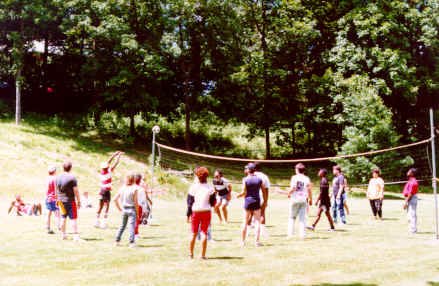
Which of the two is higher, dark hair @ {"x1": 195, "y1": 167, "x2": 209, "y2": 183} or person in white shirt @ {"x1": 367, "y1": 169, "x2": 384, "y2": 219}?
dark hair @ {"x1": 195, "y1": 167, "x2": 209, "y2": 183}

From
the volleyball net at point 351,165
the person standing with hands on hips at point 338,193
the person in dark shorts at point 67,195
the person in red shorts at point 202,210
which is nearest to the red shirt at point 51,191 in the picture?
the person in dark shorts at point 67,195

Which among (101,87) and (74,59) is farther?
(74,59)

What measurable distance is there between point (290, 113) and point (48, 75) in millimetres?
23560

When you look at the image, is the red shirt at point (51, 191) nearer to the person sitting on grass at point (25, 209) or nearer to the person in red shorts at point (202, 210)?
the person in red shorts at point (202, 210)

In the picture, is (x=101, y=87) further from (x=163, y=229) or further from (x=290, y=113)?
(x=163, y=229)

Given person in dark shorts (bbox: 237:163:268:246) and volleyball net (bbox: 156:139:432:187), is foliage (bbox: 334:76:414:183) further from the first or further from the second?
person in dark shorts (bbox: 237:163:268:246)

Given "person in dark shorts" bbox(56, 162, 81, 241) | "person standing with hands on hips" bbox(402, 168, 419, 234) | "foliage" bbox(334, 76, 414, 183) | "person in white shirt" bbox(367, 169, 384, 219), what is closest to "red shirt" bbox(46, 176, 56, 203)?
"person in dark shorts" bbox(56, 162, 81, 241)

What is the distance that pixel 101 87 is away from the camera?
1390 inches

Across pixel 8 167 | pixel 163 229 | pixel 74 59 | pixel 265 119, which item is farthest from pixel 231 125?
pixel 163 229

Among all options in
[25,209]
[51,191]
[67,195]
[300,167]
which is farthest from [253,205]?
[25,209]

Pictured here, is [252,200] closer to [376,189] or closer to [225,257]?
[225,257]

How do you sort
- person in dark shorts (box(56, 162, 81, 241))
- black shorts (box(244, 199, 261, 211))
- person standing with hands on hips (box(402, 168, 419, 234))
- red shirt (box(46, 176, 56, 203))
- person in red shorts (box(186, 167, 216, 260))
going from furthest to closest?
1. person standing with hands on hips (box(402, 168, 419, 234))
2. red shirt (box(46, 176, 56, 203))
3. person in dark shorts (box(56, 162, 81, 241))
4. black shorts (box(244, 199, 261, 211))
5. person in red shorts (box(186, 167, 216, 260))

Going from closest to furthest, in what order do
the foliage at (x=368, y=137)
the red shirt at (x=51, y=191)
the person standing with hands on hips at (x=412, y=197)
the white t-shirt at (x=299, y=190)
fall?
the white t-shirt at (x=299, y=190) < the red shirt at (x=51, y=191) < the person standing with hands on hips at (x=412, y=197) < the foliage at (x=368, y=137)

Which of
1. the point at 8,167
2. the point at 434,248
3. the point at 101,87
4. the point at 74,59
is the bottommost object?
the point at 434,248
